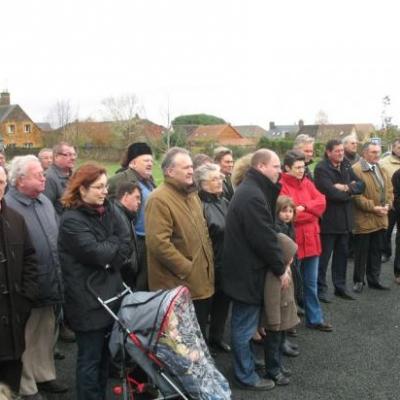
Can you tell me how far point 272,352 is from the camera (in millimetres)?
4348

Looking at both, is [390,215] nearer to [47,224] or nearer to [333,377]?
[333,377]

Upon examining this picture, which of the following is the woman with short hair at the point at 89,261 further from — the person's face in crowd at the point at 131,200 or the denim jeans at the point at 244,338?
the denim jeans at the point at 244,338

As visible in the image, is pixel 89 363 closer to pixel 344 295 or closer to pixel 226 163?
pixel 226 163

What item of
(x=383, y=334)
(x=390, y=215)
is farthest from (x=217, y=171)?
(x=390, y=215)

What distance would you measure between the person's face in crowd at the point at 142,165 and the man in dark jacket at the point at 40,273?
1.25 metres

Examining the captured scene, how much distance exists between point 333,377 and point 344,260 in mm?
2386

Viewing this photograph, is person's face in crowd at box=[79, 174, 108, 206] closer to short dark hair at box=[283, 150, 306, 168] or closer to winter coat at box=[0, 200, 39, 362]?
winter coat at box=[0, 200, 39, 362]

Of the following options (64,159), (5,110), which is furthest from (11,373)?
(5,110)

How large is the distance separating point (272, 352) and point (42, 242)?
2232 millimetres

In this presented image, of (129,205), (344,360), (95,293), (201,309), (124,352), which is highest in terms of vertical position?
(129,205)

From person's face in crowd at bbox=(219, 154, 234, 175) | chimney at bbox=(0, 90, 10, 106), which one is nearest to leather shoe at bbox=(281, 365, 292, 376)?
person's face in crowd at bbox=(219, 154, 234, 175)

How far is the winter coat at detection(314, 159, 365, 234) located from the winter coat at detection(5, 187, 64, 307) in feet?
11.7

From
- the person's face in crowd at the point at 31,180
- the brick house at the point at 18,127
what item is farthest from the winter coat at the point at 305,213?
the brick house at the point at 18,127

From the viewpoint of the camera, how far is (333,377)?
178 inches
